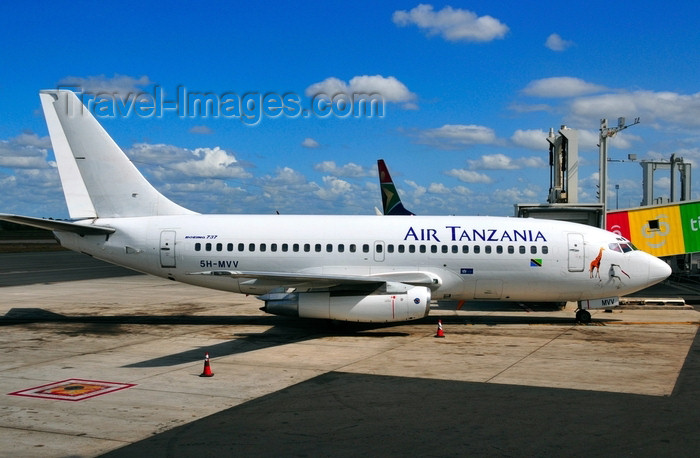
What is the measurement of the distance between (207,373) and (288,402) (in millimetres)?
3060

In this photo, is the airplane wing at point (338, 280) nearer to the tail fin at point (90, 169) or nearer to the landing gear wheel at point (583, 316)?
the tail fin at point (90, 169)

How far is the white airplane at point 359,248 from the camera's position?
877 inches

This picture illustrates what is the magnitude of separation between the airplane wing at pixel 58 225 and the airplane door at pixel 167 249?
1974mm

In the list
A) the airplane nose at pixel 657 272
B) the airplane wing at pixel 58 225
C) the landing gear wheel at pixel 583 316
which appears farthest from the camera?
the landing gear wheel at pixel 583 316

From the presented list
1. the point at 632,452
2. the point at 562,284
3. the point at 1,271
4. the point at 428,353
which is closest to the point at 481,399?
the point at 632,452

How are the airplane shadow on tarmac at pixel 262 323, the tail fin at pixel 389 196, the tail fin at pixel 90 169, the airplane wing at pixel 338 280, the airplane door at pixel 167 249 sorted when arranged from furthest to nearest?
the tail fin at pixel 389 196 → the tail fin at pixel 90 169 → the airplane door at pixel 167 249 → the airplane shadow on tarmac at pixel 262 323 → the airplane wing at pixel 338 280

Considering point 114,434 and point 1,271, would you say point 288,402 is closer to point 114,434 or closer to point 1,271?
point 114,434

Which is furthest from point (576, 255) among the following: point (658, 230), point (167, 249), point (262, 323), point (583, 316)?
point (167, 249)

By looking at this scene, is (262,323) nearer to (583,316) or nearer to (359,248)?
(359,248)

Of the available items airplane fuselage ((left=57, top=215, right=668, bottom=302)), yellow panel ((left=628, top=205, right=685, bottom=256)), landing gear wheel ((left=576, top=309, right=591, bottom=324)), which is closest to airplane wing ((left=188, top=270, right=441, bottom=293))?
airplane fuselage ((left=57, top=215, right=668, bottom=302))

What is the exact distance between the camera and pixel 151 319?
24891mm

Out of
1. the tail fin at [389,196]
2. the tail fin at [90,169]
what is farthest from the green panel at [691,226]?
the tail fin at [90,169]

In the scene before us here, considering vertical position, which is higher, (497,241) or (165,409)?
(497,241)

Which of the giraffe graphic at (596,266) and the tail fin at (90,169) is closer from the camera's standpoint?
the giraffe graphic at (596,266)
